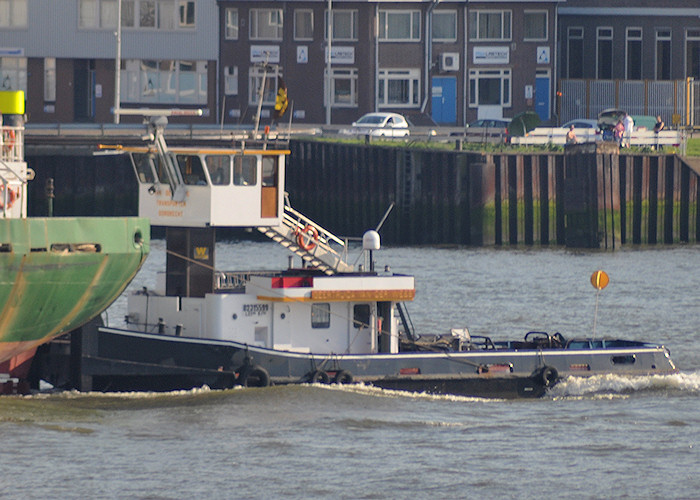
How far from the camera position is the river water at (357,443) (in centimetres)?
2072

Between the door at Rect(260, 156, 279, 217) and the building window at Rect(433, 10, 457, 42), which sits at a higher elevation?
the building window at Rect(433, 10, 457, 42)

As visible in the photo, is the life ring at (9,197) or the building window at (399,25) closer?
the life ring at (9,197)

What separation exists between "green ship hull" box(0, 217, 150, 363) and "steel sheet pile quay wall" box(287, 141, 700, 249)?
27061mm

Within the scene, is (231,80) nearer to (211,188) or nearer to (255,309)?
(211,188)

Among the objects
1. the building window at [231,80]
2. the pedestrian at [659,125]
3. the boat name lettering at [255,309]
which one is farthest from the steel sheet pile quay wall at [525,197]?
the boat name lettering at [255,309]

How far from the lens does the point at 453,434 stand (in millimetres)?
23734

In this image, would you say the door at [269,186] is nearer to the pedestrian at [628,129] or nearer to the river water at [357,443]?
the river water at [357,443]

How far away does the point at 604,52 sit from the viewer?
70000 millimetres

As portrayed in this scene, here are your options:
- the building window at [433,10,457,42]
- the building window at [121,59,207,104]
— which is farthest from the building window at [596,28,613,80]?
the building window at [121,59,207,104]

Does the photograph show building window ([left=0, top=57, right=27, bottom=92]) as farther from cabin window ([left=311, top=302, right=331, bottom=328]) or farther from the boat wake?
the boat wake

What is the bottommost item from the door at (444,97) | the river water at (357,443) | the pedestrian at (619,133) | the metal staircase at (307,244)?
the river water at (357,443)

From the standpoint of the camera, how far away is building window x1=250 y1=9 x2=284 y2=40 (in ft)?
222

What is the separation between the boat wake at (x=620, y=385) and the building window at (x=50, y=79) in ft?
146

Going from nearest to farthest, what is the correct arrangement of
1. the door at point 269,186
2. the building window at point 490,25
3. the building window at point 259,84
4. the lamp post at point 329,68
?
the door at point 269,186
the lamp post at point 329,68
the building window at point 259,84
the building window at point 490,25
